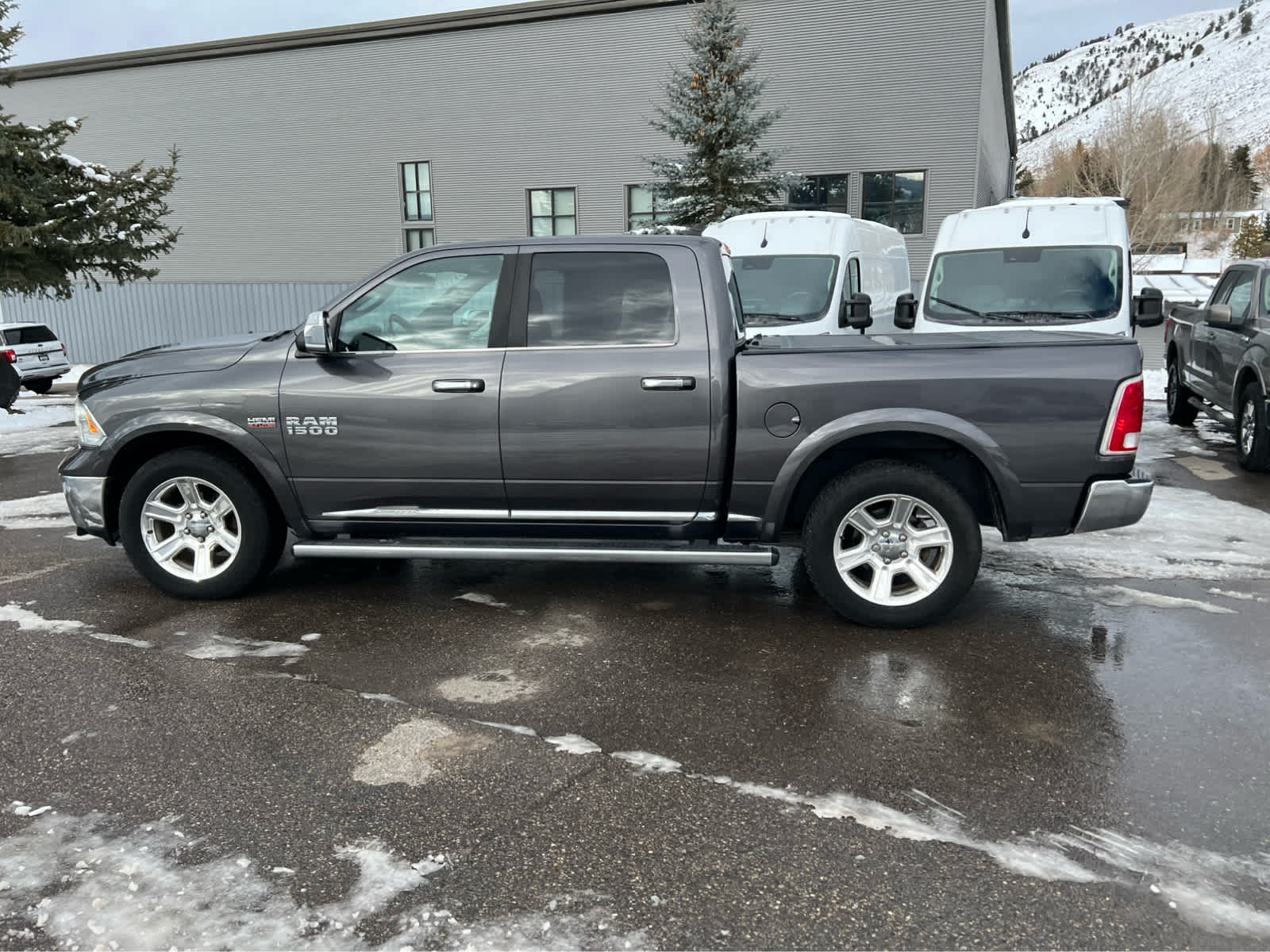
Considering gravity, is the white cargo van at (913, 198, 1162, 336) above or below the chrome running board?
above

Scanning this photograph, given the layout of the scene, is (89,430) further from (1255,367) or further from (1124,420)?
(1255,367)

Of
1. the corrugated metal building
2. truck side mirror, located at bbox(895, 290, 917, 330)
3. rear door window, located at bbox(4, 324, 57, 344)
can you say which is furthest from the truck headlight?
the corrugated metal building

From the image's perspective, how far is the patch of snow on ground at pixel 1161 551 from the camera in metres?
5.82

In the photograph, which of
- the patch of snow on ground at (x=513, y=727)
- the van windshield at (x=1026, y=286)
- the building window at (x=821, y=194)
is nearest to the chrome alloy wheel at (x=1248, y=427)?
the van windshield at (x=1026, y=286)

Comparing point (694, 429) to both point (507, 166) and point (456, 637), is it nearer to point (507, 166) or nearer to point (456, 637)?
point (456, 637)

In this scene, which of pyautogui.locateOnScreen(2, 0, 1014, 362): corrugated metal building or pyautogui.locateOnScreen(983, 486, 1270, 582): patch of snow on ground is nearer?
pyautogui.locateOnScreen(983, 486, 1270, 582): patch of snow on ground

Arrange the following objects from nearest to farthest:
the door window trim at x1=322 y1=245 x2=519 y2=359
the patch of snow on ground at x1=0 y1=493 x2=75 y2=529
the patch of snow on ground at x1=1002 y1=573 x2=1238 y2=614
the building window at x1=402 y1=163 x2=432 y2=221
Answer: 1. the door window trim at x1=322 y1=245 x2=519 y2=359
2. the patch of snow on ground at x1=1002 y1=573 x2=1238 y2=614
3. the patch of snow on ground at x1=0 y1=493 x2=75 y2=529
4. the building window at x1=402 y1=163 x2=432 y2=221

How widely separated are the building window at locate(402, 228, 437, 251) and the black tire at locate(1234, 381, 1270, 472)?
21608mm

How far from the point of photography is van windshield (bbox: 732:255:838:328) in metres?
10.7

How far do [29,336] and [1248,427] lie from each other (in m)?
20.3

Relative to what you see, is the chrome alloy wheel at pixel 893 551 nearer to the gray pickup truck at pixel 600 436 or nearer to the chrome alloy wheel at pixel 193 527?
the gray pickup truck at pixel 600 436

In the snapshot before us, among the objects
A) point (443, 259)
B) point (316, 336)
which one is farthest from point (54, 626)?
point (443, 259)

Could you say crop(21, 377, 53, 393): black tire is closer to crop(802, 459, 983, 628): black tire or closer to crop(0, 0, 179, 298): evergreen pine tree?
crop(0, 0, 179, 298): evergreen pine tree

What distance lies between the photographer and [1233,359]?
930cm
